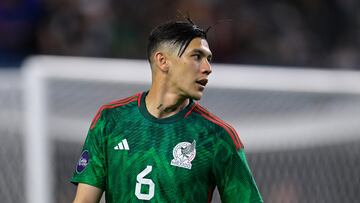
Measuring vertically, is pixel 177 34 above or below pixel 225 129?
above

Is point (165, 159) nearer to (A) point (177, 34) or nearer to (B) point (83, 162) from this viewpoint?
(B) point (83, 162)

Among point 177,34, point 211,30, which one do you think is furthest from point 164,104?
point 211,30

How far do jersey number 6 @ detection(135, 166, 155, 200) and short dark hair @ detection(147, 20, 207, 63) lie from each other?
0.43 metres

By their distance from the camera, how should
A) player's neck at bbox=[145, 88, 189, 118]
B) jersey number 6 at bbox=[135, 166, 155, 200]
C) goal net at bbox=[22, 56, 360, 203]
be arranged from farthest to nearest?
goal net at bbox=[22, 56, 360, 203] → player's neck at bbox=[145, 88, 189, 118] → jersey number 6 at bbox=[135, 166, 155, 200]

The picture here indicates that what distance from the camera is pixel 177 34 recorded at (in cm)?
307

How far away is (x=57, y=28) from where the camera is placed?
A: 8273 millimetres

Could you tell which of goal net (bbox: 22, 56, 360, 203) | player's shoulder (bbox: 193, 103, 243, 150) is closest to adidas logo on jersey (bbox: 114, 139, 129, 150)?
player's shoulder (bbox: 193, 103, 243, 150)

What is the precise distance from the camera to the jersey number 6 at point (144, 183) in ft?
9.93

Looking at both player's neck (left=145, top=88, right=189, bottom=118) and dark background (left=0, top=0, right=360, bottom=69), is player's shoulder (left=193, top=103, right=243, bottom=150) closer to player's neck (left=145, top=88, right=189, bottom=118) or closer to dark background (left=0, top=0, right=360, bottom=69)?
player's neck (left=145, top=88, right=189, bottom=118)

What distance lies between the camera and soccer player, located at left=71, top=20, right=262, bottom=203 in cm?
304

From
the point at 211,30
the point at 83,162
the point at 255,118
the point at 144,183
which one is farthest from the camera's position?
the point at 211,30

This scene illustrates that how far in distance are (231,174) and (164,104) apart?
0.35 metres

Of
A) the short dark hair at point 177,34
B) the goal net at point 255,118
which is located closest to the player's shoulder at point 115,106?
the short dark hair at point 177,34

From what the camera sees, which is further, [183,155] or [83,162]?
[83,162]
